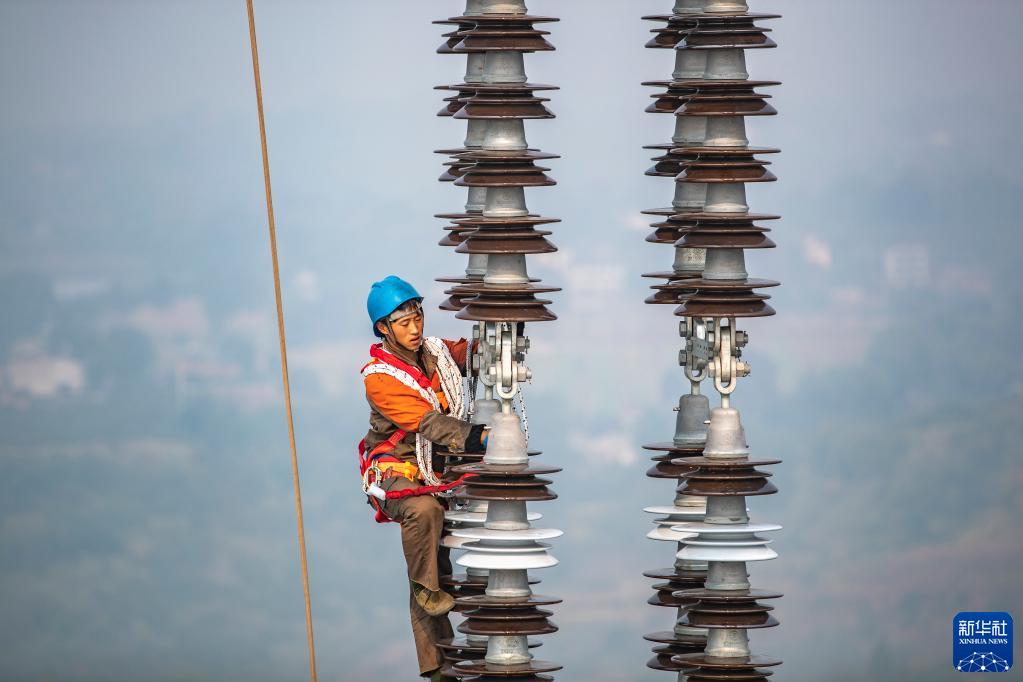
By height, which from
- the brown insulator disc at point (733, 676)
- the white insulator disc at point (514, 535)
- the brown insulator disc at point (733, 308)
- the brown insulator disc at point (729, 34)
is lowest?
the brown insulator disc at point (733, 676)

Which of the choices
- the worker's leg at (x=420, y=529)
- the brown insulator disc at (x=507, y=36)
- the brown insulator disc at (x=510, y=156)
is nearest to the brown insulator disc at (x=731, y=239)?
the brown insulator disc at (x=510, y=156)

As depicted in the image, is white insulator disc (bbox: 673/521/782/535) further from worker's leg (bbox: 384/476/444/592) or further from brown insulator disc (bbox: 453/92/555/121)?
brown insulator disc (bbox: 453/92/555/121)

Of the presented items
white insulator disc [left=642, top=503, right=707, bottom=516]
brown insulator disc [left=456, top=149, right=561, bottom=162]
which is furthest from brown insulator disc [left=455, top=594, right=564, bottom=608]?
brown insulator disc [left=456, top=149, right=561, bottom=162]

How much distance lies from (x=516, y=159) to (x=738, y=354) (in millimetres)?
1221

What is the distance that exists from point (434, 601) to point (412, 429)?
0.75 m

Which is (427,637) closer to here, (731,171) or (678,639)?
(678,639)

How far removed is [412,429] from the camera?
1140 centimetres

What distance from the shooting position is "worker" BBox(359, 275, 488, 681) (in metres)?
11.4

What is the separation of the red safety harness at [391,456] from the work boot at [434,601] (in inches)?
13.2

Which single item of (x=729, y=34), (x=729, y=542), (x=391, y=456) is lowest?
(x=729, y=542)

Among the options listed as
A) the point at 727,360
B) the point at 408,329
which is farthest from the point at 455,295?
the point at 727,360

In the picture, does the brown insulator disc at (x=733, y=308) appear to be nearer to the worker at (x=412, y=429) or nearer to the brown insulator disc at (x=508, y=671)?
the worker at (x=412, y=429)

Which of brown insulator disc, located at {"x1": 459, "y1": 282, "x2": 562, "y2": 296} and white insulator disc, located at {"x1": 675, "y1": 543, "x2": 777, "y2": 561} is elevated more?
brown insulator disc, located at {"x1": 459, "y1": 282, "x2": 562, "y2": 296}

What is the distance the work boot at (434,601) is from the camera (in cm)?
1153
